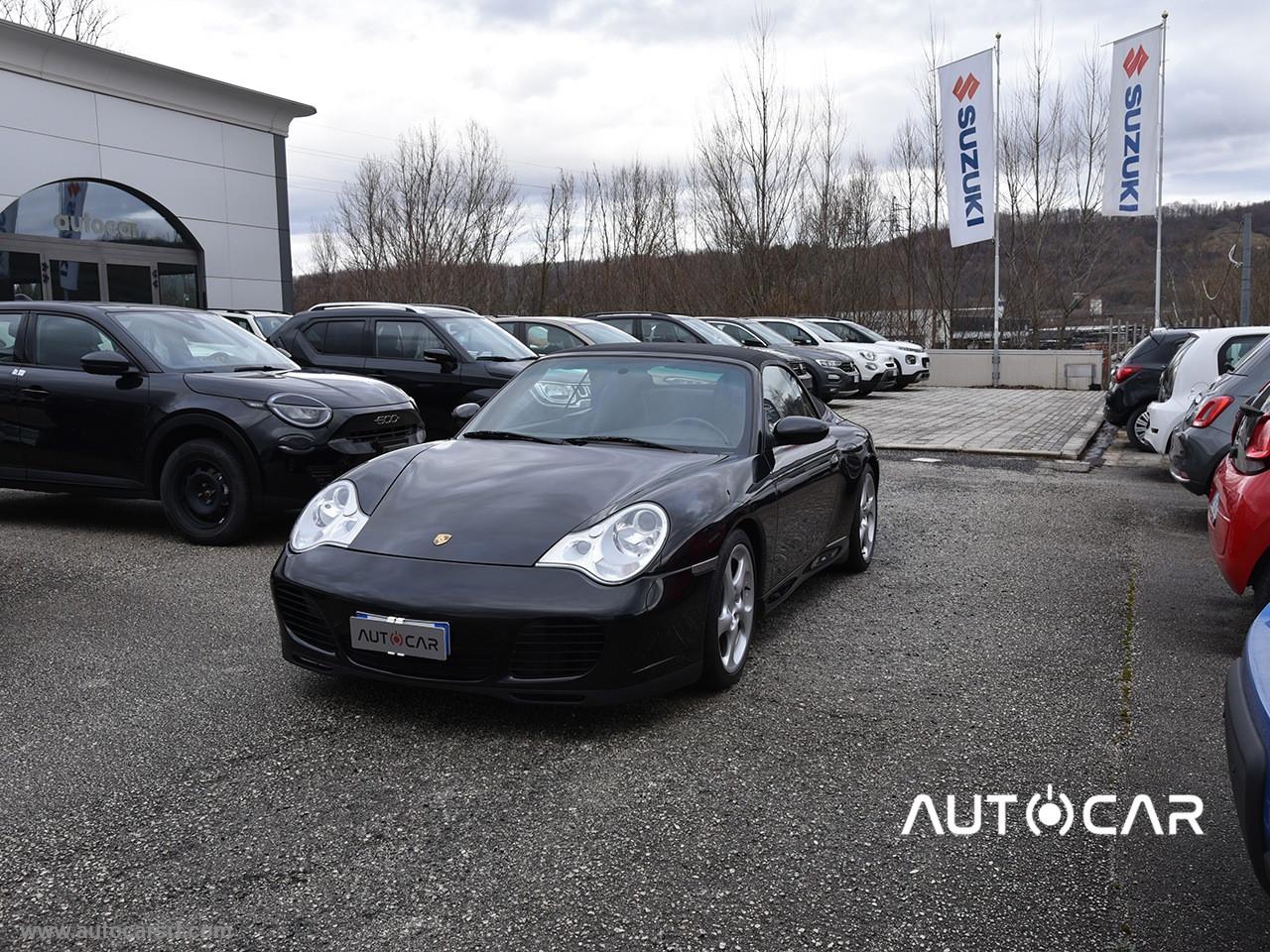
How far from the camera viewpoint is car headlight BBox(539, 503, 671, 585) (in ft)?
13.2

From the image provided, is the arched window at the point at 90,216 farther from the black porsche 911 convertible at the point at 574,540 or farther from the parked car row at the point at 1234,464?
the parked car row at the point at 1234,464

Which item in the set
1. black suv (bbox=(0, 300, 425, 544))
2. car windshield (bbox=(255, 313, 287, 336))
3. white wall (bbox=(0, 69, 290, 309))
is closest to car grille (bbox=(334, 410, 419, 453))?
black suv (bbox=(0, 300, 425, 544))

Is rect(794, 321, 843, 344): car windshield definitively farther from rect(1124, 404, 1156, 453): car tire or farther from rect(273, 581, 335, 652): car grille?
rect(273, 581, 335, 652): car grille

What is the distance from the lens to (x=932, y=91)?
A: 36500mm

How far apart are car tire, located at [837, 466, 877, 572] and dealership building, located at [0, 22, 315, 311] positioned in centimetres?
1697

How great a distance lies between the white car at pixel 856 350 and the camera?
23.7m

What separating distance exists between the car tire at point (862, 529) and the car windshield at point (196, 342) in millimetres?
4496

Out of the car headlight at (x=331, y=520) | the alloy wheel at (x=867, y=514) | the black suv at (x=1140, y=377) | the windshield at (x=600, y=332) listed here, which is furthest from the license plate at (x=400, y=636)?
the windshield at (x=600, y=332)

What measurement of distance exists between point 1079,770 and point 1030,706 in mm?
671

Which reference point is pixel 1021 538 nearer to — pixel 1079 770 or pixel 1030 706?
pixel 1030 706

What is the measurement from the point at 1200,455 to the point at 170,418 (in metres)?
6.81

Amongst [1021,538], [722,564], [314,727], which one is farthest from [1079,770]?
[1021,538]

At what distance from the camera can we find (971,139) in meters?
24.5

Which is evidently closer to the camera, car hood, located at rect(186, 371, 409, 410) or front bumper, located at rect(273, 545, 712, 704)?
front bumper, located at rect(273, 545, 712, 704)
